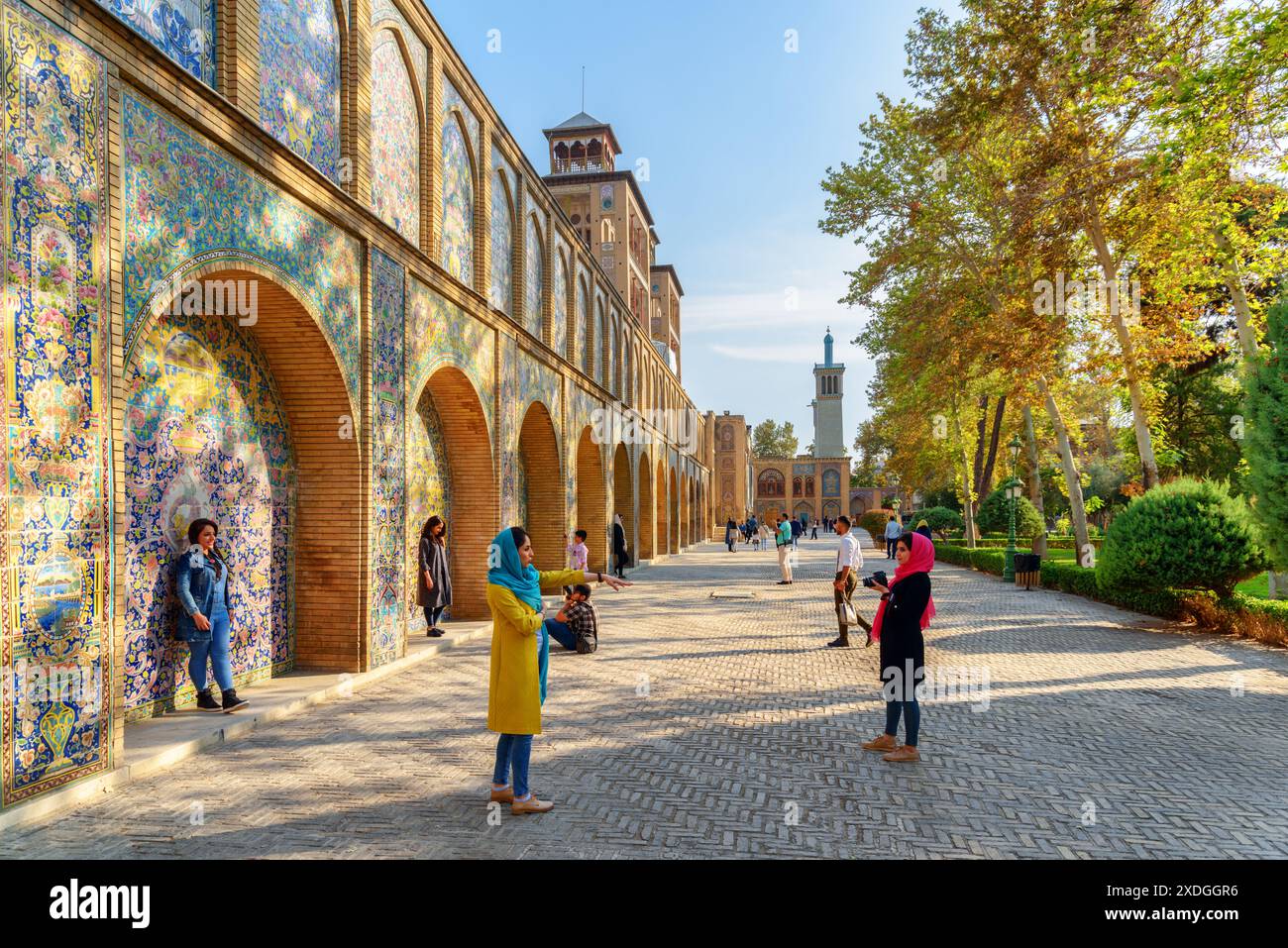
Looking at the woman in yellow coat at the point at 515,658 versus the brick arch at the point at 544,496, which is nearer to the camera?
the woman in yellow coat at the point at 515,658

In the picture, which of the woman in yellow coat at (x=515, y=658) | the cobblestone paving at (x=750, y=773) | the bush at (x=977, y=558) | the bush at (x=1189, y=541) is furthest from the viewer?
the bush at (x=977, y=558)

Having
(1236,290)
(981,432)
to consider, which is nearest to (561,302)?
(1236,290)

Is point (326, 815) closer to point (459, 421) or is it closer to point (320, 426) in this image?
point (320, 426)

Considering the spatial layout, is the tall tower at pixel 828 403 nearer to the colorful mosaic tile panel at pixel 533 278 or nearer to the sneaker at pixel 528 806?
the colorful mosaic tile panel at pixel 533 278

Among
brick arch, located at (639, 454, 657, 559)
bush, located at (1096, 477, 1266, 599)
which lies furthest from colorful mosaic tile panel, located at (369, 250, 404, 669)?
brick arch, located at (639, 454, 657, 559)

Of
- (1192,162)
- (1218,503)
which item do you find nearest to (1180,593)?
(1218,503)

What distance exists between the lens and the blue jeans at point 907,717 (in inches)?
216

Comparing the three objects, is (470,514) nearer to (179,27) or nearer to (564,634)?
(564,634)

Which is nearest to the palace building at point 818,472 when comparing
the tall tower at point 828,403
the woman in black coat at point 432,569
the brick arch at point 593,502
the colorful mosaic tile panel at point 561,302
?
the tall tower at point 828,403

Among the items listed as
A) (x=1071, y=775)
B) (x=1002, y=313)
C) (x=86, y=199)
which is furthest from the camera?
(x=1002, y=313)

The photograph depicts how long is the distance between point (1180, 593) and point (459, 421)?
1270 centimetres

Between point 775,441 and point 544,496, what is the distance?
304ft

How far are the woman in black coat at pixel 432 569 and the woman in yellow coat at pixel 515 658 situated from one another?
6.02m

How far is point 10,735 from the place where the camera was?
4.21m
